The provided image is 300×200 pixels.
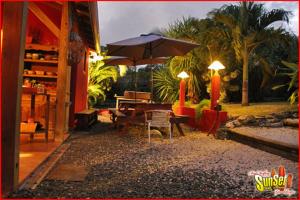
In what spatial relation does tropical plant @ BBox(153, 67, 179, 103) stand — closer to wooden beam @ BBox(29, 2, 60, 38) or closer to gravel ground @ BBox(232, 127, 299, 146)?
gravel ground @ BBox(232, 127, 299, 146)

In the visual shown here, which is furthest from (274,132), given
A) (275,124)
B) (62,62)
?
(62,62)

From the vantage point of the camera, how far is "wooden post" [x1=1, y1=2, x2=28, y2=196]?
3010 millimetres

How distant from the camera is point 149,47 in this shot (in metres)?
9.23

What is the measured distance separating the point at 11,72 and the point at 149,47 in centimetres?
640

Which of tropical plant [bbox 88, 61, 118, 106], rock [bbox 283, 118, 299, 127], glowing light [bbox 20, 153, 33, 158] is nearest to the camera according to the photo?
glowing light [bbox 20, 153, 33, 158]

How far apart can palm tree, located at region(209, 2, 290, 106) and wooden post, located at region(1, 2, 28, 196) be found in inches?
298

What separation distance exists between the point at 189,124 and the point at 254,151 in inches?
181

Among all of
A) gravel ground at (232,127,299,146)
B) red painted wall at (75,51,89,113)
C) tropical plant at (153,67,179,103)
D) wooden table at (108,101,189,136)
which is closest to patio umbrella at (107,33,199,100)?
red painted wall at (75,51,89,113)

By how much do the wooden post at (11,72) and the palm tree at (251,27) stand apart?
756 cm

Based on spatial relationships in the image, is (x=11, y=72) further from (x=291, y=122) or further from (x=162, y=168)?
(x=291, y=122)

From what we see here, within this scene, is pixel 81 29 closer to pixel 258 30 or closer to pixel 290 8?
pixel 258 30

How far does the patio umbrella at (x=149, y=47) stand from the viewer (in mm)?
7957

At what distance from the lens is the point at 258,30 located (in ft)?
32.4

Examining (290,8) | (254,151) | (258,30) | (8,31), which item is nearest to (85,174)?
(8,31)
